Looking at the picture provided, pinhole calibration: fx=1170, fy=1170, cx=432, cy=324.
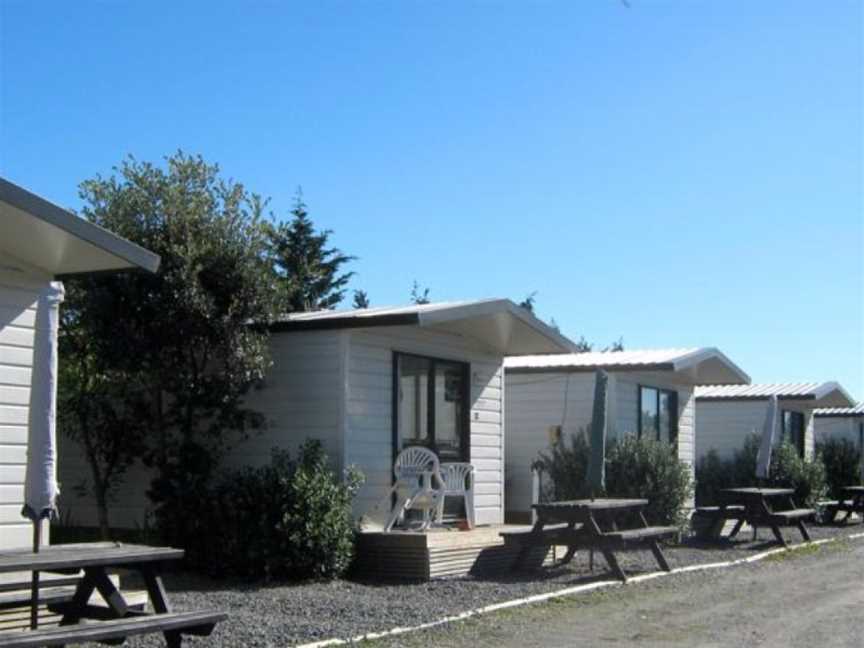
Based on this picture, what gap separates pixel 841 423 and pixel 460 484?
21.1m

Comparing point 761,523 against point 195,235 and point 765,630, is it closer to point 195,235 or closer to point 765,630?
point 765,630

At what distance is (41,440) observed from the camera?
679 cm

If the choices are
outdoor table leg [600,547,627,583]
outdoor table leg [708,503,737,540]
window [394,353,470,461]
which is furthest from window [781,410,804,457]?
outdoor table leg [600,547,627,583]

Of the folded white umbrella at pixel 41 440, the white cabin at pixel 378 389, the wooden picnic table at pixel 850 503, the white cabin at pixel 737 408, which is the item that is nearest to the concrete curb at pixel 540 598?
the folded white umbrella at pixel 41 440

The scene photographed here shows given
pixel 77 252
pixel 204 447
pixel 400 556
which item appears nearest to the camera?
pixel 77 252

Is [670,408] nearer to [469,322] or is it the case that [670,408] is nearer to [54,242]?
[469,322]

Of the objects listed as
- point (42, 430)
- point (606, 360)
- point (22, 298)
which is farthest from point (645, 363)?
point (42, 430)

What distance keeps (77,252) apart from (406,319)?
4214 millimetres

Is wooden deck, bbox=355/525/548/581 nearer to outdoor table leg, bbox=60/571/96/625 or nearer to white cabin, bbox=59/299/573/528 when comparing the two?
white cabin, bbox=59/299/573/528

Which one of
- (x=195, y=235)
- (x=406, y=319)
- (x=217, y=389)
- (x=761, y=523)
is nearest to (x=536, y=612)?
(x=406, y=319)

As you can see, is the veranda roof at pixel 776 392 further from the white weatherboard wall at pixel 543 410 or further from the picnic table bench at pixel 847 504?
the white weatherboard wall at pixel 543 410

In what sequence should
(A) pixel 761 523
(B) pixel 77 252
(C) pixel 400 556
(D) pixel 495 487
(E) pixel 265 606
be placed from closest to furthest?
(B) pixel 77 252, (E) pixel 265 606, (C) pixel 400 556, (D) pixel 495 487, (A) pixel 761 523

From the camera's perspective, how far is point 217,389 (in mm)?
12602

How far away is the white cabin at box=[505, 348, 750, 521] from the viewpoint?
19.0 metres
